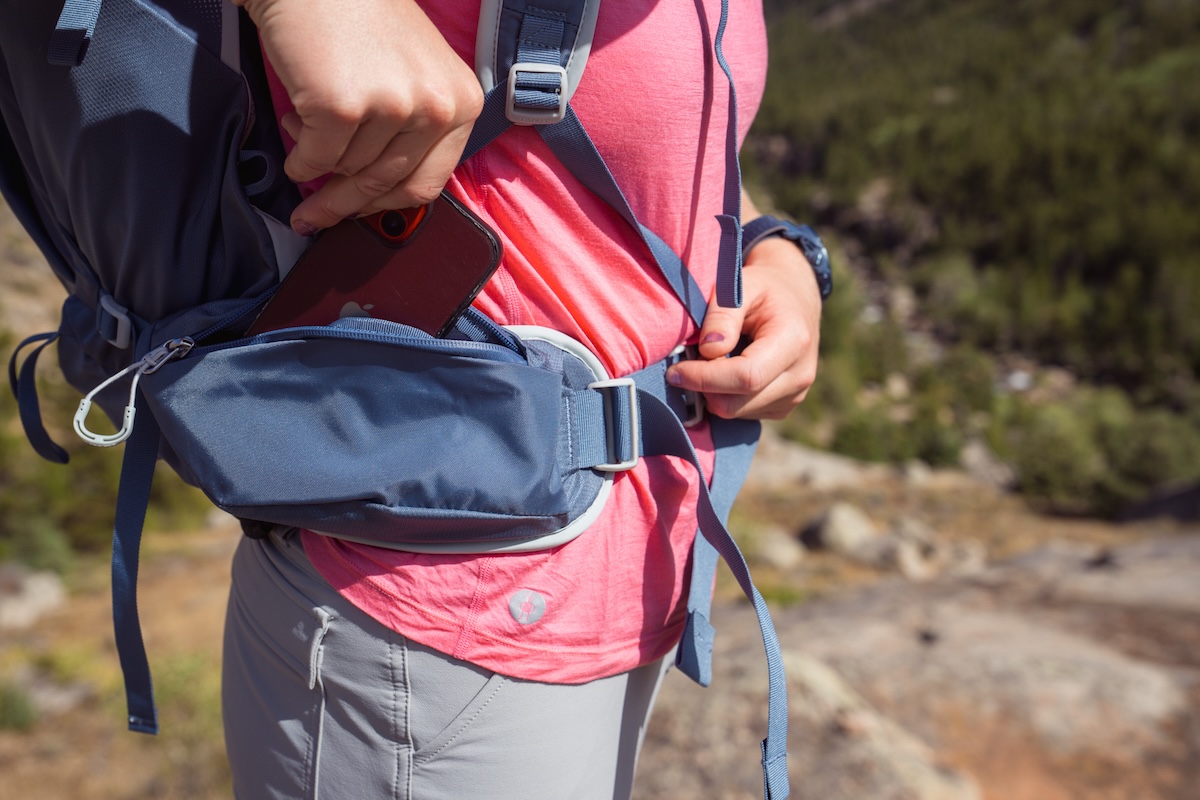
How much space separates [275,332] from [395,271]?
0.33 feet

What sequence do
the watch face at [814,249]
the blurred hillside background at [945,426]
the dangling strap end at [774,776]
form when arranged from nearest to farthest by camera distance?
1. the dangling strap end at [774,776]
2. the watch face at [814,249]
3. the blurred hillside background at [945,426]

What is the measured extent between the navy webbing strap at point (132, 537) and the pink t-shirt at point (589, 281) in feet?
0.61

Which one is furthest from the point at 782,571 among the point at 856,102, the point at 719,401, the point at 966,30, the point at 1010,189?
the point at 966,30

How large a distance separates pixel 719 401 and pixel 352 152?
393mm

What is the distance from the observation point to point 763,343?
0.77m

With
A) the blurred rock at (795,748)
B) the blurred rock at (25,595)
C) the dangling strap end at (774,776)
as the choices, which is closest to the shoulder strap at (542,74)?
the dangling strap end at (774,776)

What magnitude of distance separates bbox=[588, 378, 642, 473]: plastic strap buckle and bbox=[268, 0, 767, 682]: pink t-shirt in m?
0.03

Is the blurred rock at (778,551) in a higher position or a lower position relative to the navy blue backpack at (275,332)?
lower

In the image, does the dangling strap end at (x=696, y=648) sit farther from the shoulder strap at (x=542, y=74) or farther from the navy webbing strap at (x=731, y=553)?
the shoulder strap at (x=542, y=74)

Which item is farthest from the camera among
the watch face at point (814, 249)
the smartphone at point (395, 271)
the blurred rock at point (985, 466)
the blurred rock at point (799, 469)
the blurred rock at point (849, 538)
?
the blurred rock at point (985, 466)

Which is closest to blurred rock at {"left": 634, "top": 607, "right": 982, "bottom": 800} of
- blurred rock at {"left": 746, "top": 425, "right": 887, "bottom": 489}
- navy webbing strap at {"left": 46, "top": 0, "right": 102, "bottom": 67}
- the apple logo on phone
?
the apple logo on phone

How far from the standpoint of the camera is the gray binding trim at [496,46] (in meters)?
0.57

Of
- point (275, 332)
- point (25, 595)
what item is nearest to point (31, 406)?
point (275, 332)

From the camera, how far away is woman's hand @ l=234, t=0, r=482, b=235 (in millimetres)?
494
